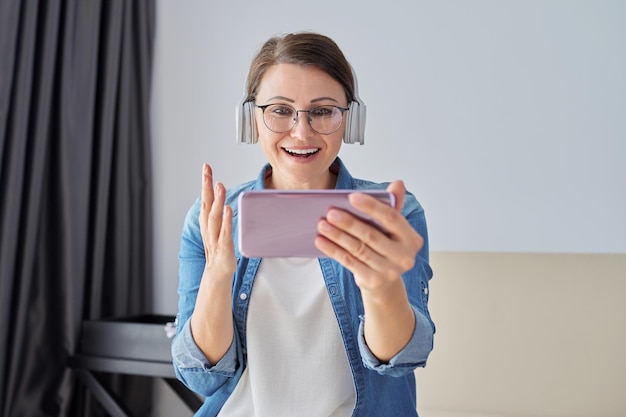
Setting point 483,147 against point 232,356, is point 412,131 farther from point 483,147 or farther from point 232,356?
point 232,356

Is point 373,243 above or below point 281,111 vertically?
below

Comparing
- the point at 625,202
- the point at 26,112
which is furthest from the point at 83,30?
the point at 625,202

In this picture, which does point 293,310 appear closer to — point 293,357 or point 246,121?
point 293,357

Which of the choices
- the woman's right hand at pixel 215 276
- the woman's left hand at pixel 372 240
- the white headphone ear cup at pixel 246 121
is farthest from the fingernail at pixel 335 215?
the white headphone ear cup at pixel 246 121

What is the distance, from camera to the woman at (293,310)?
1.06m

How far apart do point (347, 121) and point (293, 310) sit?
1.17 feet

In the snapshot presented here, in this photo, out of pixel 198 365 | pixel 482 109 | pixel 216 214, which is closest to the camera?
pixel 216 214

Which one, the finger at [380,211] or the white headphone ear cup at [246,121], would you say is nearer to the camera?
the finger at [380,211]

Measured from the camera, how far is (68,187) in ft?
7.32

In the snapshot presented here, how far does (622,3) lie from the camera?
2.05 metres

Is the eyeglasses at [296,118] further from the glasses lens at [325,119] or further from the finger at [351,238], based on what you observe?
the finger at [351,238]

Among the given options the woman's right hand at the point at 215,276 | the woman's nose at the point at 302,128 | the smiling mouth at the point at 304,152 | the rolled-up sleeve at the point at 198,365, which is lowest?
the rolled-up sleeve at the point at 198,365

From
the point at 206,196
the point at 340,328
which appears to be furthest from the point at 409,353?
the point at 206,196

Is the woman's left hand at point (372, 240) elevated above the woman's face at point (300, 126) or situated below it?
below
